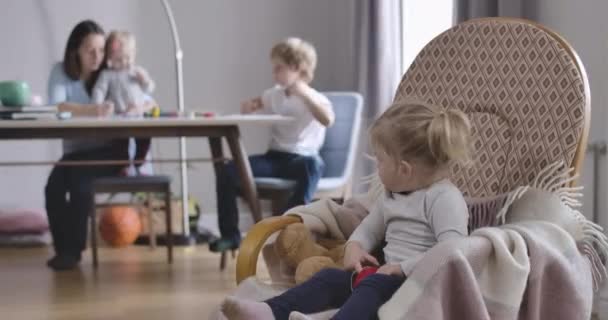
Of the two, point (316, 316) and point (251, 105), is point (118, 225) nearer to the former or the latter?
point (251, 105)

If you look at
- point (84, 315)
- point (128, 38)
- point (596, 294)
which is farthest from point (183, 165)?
point (596, 294)

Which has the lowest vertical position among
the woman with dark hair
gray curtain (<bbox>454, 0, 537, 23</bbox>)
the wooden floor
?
the wooden floor

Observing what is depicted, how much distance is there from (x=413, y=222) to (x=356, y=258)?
0.14 m

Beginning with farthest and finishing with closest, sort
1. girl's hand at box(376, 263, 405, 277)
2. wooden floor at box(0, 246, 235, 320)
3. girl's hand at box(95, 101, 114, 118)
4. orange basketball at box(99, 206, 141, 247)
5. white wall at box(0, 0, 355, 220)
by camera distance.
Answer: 1. white wall at box(0, 0, 355, 220)
2. orange basketball at box(99, 206, 141, 247)
3. girl's hand at box(95, 101, 114, 118)
4. wooden floor at box(0, 246, 235, 320)
5. girl's hand at box(376, 263, 405, 277)

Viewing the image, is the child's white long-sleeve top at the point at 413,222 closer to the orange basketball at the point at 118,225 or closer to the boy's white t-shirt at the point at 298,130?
the boy's white t-shirt at the point at 298,130

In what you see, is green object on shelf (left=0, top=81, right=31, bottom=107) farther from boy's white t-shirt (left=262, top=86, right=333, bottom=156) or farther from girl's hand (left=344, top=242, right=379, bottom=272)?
girl's hand (left=344, top=242, right=379, bottom=272)

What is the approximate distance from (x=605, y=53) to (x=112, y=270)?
2335mm

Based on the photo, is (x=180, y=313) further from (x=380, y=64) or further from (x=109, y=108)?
(x=380, y=64)

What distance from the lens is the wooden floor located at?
3.22m

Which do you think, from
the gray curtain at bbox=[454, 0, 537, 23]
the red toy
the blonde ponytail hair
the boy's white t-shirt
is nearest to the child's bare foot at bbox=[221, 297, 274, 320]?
the red toy

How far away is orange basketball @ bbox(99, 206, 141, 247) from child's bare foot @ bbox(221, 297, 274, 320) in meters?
2.92

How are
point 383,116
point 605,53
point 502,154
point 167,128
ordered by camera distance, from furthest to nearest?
point 167,128 → point 605,53 → point 502,154 → point 383,116

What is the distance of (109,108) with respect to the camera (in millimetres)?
3742

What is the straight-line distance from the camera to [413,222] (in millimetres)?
1860
